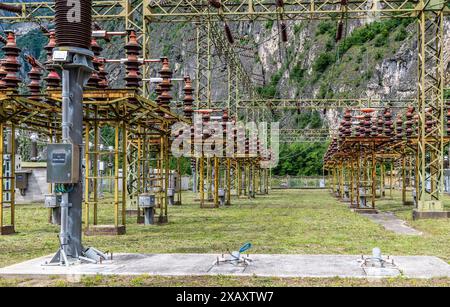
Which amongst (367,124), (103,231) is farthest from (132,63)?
(367,124)

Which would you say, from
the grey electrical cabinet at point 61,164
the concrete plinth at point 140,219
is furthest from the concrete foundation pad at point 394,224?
the grey electrical cabinet at point 61,164

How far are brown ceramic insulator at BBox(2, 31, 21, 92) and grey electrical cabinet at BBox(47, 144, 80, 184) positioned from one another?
616 cm

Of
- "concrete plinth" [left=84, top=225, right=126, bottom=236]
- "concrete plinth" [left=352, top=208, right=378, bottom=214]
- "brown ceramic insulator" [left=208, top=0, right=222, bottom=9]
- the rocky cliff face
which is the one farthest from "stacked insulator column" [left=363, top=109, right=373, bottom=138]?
the rocky cliff face

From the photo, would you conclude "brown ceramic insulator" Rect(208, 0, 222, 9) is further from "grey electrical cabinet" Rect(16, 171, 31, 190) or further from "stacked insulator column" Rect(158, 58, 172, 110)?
"grey electrical cabinet" Rect(16, 171, 31, 190)

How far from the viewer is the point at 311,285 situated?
937 centimetres

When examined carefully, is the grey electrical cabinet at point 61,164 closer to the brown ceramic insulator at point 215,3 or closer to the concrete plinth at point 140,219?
the concrete plinth at point 140,219

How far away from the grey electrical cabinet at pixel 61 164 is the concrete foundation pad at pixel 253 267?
1.55 meters

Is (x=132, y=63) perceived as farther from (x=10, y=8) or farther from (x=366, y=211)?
(x=366, y=211)

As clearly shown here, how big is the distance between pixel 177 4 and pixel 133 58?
10251 millimetres

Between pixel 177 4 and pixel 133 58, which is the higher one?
pixel 177 4

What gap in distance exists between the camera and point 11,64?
17.4 m

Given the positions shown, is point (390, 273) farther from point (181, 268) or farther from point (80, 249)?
point (80, 249)

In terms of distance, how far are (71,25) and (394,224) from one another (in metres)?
14.4

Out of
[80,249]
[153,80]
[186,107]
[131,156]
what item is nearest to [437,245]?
[80,249]
